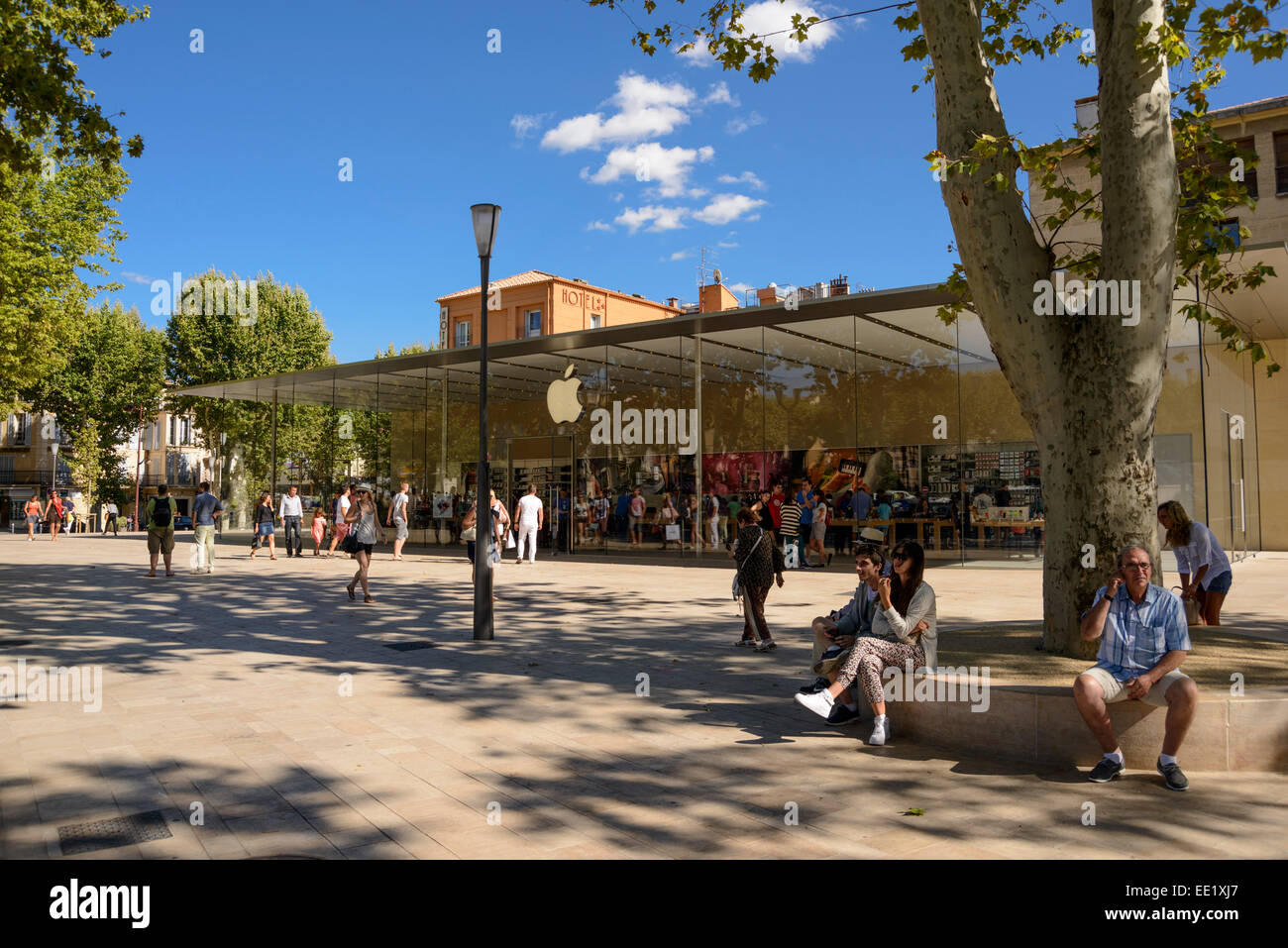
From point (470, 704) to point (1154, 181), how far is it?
605cm

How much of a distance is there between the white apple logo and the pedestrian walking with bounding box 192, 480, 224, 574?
33.5ft

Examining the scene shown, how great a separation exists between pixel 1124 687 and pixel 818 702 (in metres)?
1.71

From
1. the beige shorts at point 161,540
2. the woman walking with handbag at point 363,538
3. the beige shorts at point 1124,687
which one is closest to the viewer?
the beige shorts at point 1124,687

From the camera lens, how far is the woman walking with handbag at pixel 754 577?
8.79 meters

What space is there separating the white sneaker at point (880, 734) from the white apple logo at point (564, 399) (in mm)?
20144

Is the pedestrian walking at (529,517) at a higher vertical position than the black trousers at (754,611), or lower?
higher

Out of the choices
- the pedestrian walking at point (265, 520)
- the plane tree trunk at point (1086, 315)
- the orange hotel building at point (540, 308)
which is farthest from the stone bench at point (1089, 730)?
the orange hotel building at point (540, 308)

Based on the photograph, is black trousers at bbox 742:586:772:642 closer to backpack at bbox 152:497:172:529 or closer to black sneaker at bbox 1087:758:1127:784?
black sneaker at bbox 1087:758:1127:784

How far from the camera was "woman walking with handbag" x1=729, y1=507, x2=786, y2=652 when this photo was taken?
879 cm

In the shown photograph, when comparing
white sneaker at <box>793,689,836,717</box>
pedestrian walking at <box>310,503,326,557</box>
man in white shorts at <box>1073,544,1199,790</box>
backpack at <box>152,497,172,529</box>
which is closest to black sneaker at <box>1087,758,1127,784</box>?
man in white shorts at <box>1073,544,1199,790</box>

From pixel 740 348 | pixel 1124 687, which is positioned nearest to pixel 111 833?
pixel 1124 687

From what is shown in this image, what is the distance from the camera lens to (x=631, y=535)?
23.8 metres

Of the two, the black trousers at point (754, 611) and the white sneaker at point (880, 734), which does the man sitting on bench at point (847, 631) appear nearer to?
the white sneaker at point (880, 734)
